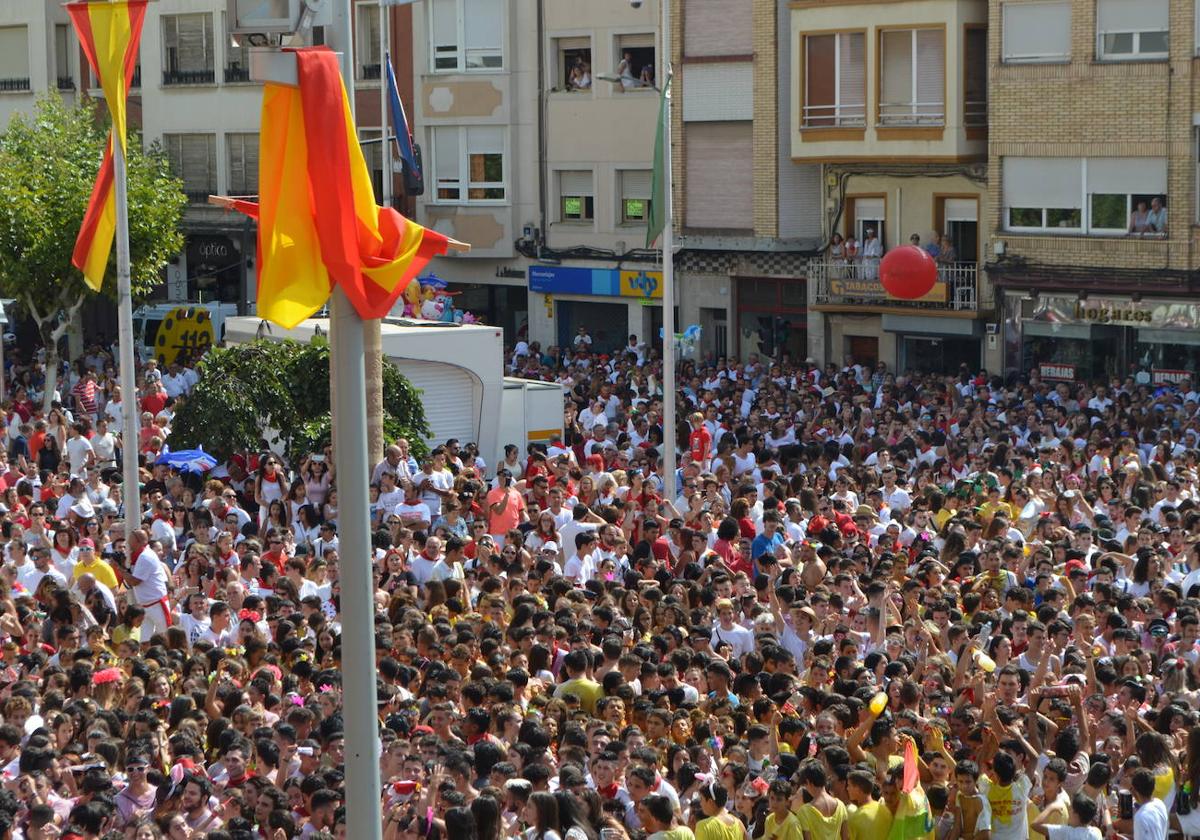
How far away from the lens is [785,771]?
10883 millimetres

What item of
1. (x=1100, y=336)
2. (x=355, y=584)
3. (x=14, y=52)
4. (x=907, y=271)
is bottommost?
(x=1100, y=336)

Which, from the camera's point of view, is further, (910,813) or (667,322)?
(667,322)

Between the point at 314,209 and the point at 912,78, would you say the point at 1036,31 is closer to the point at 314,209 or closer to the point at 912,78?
the point at 912,78

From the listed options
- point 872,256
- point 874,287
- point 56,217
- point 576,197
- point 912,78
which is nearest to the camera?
point 56,217

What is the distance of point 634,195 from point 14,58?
58.3 feet

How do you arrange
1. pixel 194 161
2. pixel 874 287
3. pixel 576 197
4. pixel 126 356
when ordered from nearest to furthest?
1. pixel 126 356
2. pixel 874 287
3. pixel 576 197
4. pixel 194 161

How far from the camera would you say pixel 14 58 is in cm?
4769

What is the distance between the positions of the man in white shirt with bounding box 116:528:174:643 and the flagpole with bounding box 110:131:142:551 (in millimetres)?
1599

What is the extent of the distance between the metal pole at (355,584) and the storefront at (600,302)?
30.1 m

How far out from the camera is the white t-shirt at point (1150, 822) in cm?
1034

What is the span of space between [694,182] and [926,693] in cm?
2625

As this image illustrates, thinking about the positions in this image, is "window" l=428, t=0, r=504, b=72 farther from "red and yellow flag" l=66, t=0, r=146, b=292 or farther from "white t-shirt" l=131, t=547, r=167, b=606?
"white t-shirt" l=131, t=547, r=167, b=606

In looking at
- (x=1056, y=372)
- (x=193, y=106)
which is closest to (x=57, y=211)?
(x=193, y=106)

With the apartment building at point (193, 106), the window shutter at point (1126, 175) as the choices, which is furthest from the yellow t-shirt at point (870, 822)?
the apartment building at point (193, 106)
